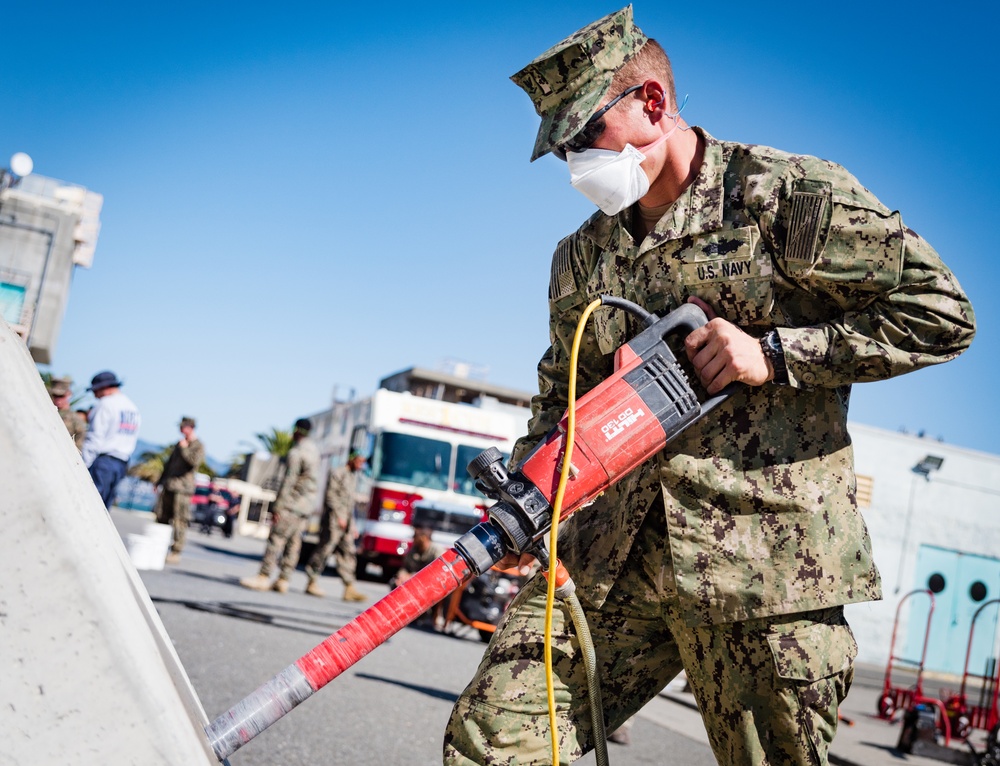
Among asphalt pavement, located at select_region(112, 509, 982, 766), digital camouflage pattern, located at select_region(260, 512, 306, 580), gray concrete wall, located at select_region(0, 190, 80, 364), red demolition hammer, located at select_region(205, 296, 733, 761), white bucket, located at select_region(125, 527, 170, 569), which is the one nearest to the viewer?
red demolition hammer, located at select_region(205, 296, 733, 761)

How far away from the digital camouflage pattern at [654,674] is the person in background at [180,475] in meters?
10.7

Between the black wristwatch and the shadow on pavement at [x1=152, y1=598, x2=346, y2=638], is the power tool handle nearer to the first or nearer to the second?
the black wristwatch

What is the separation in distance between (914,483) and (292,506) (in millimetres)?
17317

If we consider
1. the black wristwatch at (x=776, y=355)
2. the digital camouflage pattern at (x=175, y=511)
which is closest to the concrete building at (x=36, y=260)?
the digital camouflage pattern at (x=175, y=511)

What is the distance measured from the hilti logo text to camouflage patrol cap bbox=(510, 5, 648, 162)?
0.68 metres

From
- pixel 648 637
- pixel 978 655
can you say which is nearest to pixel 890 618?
pixel 978 655

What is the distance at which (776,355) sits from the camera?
2076 mm

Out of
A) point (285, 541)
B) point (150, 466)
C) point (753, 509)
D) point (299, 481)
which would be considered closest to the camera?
point (753, 509)

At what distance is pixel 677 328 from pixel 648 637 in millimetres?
730

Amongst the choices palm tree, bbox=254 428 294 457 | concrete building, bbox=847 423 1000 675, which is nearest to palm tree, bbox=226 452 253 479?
palm tree, bbox=254 428 294 457

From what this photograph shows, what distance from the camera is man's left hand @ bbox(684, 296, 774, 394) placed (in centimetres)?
205

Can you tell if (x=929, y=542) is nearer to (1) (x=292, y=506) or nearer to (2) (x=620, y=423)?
(1) (x=292, y=506)

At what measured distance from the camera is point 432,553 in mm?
12430

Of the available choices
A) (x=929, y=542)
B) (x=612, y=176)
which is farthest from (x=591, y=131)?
(x=929, y=542)
